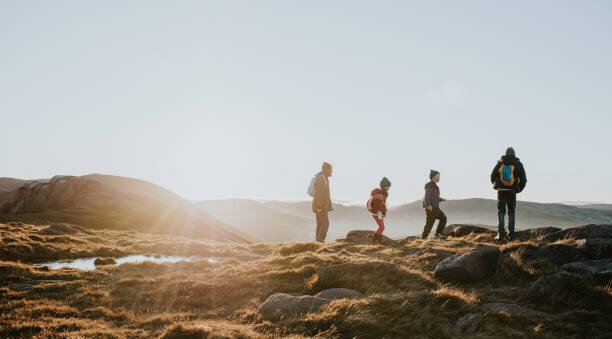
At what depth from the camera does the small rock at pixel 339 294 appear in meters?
9.72

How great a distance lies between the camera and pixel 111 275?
15438 mm

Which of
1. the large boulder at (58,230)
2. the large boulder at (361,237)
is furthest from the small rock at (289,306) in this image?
the large boulder at (58,230)

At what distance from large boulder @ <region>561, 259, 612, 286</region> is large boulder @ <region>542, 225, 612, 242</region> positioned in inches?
127

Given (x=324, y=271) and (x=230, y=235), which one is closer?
(x=324, y=271)

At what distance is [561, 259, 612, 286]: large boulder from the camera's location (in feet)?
28.7

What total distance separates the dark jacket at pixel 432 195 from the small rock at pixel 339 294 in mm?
10262

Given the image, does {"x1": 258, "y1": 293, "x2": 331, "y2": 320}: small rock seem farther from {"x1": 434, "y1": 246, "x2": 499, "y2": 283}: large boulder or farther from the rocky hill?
the rocky hill

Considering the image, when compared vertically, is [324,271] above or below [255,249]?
above

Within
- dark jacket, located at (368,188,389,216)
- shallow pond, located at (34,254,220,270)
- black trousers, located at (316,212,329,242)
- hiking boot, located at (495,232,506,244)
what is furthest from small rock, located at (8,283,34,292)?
hiking boot, located at (495,232,506,244)

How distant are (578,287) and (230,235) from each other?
3168 inches

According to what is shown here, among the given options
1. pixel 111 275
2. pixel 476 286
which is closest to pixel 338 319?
pixel 476 286

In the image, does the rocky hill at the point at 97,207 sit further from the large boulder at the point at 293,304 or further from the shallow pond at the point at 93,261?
the large boulder at the point at 293,304

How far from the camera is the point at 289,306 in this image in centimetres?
901

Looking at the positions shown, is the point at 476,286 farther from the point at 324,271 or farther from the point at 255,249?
the point at 255,249
